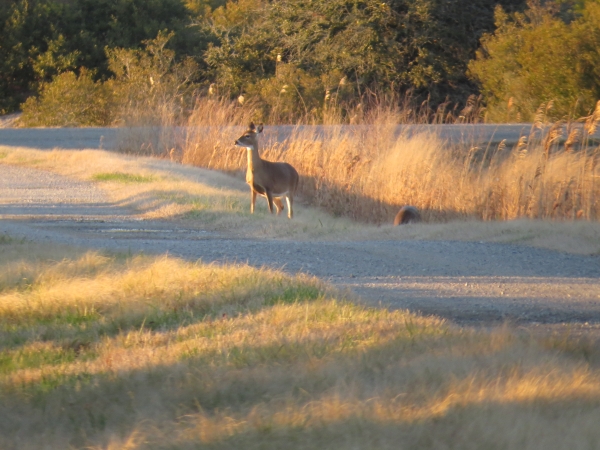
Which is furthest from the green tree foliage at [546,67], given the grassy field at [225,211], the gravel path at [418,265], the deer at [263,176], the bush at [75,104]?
the gravel path at [418,265]

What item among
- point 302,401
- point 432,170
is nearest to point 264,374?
point 302,401

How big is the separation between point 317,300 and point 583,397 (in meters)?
2.28

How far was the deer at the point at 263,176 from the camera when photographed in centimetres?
1434

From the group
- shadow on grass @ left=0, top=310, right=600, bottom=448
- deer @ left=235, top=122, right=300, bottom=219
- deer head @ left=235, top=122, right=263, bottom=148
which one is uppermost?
deer head @ left=235, top=122, right=263, bottom=148

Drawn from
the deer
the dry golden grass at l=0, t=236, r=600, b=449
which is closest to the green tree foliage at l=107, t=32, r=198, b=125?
the deer

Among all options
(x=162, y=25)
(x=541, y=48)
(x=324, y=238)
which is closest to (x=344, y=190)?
(x=324, y=238)

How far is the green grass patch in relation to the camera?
1745 cm

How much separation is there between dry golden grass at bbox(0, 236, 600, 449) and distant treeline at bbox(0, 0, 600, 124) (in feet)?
63.1

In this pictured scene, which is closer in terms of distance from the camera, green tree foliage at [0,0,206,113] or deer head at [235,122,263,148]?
deer head at [235,122,263,148]

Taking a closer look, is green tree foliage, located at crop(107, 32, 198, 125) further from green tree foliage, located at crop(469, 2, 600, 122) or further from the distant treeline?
green tree foliage, located at crop(469, 2, 600, 122)

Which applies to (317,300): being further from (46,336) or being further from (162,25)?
(162,25)

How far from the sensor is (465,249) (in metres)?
9.96

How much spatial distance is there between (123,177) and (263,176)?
484 centimetres

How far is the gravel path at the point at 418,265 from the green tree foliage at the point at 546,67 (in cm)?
1610
